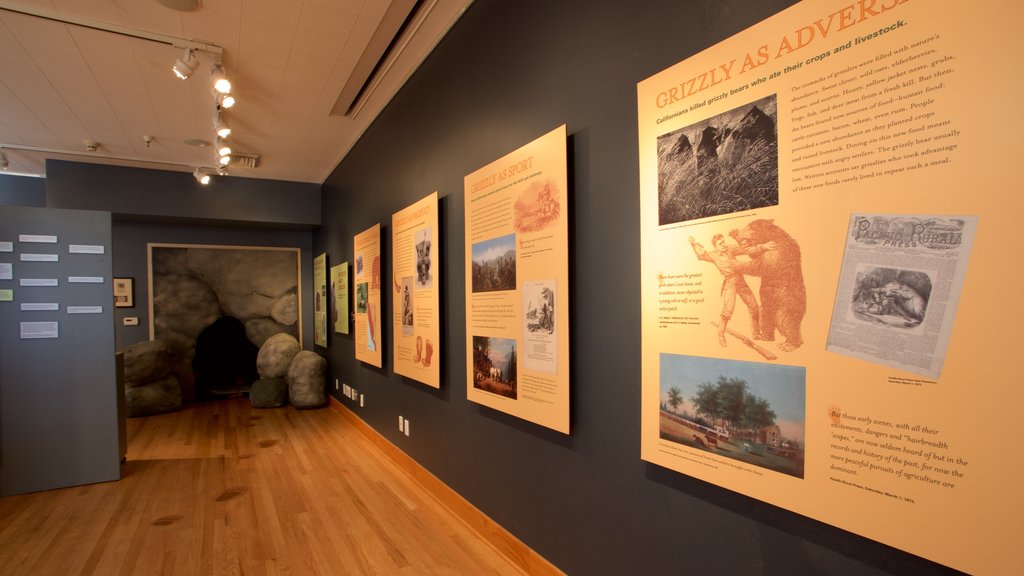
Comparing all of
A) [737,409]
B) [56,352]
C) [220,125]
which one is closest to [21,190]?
[56,352]

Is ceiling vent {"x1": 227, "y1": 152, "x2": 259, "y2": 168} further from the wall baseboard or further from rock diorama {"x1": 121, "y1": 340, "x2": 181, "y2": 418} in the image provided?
the wall baseboard

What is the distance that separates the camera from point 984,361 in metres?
0.99

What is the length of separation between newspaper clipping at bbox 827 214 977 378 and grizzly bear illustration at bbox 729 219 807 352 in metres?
0.09

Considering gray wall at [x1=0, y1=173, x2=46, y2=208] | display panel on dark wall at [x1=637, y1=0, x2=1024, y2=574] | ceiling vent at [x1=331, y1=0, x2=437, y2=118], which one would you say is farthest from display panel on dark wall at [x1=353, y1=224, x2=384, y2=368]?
gray wall at [x1=0, y1=173, x2=46, y2=208]

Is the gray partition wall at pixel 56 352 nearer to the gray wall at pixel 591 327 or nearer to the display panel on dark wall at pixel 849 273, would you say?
the gray wall at pixel 591 327

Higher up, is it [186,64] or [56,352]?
[186,64]

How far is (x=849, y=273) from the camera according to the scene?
118cm

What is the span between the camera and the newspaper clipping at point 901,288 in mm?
1035

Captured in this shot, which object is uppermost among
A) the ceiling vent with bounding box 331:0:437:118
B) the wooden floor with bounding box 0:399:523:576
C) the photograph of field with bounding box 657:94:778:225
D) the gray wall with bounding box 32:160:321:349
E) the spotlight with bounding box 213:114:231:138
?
the ceiling vent with bounding box 331:0:437:118

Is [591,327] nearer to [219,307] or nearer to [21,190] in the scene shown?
[219,307]

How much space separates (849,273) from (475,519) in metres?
2.54

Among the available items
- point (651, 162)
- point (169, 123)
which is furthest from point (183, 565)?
point (169, 123)

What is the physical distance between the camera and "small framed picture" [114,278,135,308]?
7.17 meters

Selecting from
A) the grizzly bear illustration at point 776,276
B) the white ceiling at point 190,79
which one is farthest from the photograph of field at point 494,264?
the white ceiling at point 190,79
